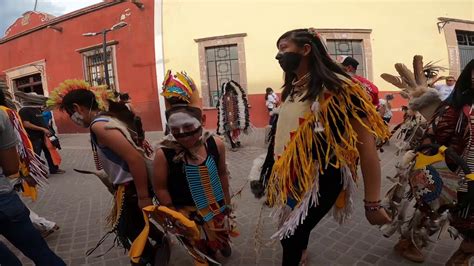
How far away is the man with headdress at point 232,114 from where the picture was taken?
791 cm

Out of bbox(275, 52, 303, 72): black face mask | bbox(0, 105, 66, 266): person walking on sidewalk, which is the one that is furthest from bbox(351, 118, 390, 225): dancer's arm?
bbox(0, 105, 66, 266): person walking on sidewalk

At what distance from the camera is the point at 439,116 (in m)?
2.09

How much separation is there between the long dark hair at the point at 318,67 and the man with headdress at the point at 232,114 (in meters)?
6.19

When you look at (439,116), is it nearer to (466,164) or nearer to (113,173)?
(466,164)

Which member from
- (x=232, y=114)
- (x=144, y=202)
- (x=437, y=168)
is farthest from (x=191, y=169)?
(x=232, y=114)

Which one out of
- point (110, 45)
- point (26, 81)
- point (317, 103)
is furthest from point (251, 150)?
point (26, 81)

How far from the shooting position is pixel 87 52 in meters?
14.9

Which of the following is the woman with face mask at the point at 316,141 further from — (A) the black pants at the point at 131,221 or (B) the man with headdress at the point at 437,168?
(A) the black pants at the point at 131,221

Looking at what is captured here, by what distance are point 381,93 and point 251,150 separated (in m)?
7.34

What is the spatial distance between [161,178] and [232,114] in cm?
592

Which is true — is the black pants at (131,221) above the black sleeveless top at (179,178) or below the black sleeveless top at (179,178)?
below

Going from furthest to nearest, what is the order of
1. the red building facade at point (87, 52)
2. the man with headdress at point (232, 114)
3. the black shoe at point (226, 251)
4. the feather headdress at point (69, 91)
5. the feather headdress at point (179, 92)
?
the red building facade at point (87, 52) → the man with headdress at point (232, 114) → the black shoe at point (226, 251) → the feather headdress at point (69, 91) → the feather headdress at point (179, 92)

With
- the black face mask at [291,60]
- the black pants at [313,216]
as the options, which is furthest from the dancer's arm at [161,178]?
the black face mask at [291,60]

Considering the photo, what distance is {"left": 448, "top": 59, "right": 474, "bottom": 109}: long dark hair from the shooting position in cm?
193
